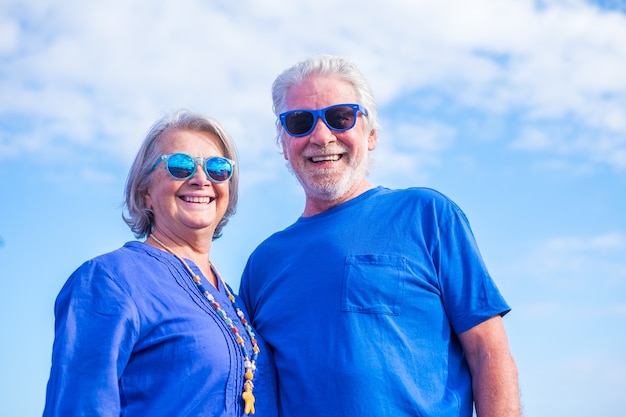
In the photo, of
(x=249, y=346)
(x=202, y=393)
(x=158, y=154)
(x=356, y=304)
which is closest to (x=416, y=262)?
(x=356, y=304)

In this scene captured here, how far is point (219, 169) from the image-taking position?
4.66 meters

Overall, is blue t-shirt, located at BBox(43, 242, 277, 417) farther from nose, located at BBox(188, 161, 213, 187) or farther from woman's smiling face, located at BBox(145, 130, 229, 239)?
nose, located at BBox(188, 161, 213, 187)

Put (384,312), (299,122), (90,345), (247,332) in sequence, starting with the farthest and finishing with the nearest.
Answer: (299,122) < (247,332) < (384,312) < (90,345)

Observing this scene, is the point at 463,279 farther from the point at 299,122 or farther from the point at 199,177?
the point at 199,177

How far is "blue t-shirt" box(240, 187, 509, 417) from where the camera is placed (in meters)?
4.05

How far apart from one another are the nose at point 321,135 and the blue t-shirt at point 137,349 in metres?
1.32

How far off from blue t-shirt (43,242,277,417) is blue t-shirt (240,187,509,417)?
0.40 m

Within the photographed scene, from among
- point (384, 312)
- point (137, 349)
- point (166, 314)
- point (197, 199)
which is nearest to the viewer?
point (137, 349)

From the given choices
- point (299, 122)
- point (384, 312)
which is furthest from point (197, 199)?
point (384, 312)

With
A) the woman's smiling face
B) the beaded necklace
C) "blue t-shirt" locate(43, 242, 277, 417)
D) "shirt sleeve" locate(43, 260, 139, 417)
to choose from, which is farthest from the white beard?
"shirt sleeve" locate(43, 260, 139, 417)

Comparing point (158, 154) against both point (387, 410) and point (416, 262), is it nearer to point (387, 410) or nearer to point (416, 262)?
point (416, 262)

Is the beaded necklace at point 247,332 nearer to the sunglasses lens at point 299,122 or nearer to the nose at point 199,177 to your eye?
the nose at point 199,177

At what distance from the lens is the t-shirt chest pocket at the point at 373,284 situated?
4.21 meters

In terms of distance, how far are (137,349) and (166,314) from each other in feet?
0.78
